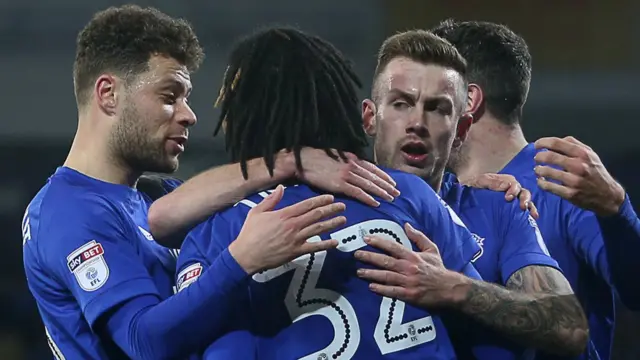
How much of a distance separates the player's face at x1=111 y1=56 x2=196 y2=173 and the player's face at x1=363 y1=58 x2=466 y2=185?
0.51 m

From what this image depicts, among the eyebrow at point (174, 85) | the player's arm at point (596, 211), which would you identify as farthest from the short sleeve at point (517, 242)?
the eyebrow at point (174, 85)

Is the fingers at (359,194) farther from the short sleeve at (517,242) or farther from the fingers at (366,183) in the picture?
the short sleeve at (517,242)

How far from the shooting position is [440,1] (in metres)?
6.56

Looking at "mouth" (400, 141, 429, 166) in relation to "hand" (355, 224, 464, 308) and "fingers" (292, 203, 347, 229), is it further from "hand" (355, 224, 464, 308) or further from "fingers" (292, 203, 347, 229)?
"fingers" (292, 203, 347, 229)

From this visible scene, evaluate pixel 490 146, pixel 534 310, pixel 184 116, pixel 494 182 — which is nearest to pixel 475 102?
pixel 490 146

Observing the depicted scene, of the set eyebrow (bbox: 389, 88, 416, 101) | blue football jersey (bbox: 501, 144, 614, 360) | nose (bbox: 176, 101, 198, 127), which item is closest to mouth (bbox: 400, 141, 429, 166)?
eyebrow (bbox: 389, 88, 416, 101)

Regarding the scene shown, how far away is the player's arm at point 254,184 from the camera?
6.48ft

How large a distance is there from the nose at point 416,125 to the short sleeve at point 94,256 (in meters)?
0.67

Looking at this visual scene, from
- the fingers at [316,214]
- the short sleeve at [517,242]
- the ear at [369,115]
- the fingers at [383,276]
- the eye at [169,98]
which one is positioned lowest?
the short sleeve at [517,242]

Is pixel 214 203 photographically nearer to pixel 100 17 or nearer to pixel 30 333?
pixel 100 17

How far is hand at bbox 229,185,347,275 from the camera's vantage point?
6.11ft

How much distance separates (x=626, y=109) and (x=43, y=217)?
4.77 metres

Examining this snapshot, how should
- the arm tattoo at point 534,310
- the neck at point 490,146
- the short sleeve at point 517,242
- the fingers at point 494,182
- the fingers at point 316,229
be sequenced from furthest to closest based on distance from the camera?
the neck at point 490,146 → the fingers at point 494,182 → the short sleeve at point 517,242 → the arm tattoo at point 534,310 → the fingers at point 316,229

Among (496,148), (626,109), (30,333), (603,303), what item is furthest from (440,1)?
(603,303)
